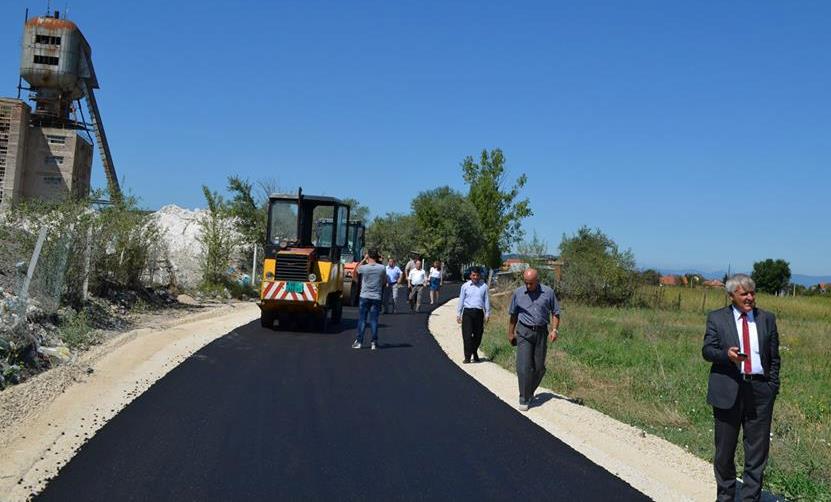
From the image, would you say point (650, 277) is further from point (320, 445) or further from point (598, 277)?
point (320, 445)

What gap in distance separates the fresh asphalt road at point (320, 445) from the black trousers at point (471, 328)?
7.56ft

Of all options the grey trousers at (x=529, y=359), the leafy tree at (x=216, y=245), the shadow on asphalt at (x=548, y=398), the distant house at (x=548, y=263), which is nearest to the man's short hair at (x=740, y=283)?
the grey trousers at (x=529, y=359)

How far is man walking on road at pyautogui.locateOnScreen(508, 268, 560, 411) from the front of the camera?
9.91m

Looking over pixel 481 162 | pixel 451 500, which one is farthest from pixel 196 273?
pixel 481 162

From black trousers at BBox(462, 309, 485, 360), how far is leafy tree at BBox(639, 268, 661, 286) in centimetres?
2558

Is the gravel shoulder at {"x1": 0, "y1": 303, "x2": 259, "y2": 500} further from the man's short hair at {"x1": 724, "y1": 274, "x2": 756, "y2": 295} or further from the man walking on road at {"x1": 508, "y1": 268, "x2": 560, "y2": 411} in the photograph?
the man's short hair at {"x1": 724, "y1": 274, "x2": 756, "y2": 295}

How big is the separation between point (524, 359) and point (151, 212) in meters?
14.4

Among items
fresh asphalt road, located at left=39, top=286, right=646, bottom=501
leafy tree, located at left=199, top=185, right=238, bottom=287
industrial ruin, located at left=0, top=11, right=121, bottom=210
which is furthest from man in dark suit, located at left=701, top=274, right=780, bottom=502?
industrial ruin, located at left=0, top=11, right=121, bottom=210

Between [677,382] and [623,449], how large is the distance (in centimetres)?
540

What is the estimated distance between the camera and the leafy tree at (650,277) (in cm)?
3797

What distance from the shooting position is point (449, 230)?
67188 mm

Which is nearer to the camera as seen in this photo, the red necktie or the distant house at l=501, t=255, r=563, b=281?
the red necktie

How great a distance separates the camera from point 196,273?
98.3 feet

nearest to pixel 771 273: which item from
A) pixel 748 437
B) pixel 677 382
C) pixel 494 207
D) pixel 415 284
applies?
pixel 494 207
